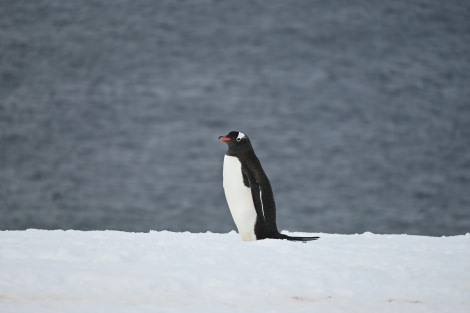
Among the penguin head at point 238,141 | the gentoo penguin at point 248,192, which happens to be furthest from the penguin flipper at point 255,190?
the penguin head at point 238,141

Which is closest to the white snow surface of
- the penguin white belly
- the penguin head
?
the penguin white belly

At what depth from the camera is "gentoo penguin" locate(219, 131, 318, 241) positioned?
4.18m

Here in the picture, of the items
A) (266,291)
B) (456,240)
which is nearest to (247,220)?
(456,240)

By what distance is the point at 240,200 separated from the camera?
4207 mm

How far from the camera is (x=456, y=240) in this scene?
13.2 feet

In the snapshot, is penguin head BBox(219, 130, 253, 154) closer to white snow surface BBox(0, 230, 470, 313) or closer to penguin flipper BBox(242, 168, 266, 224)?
penguin flipper BBox(242, 168, 266, 224)

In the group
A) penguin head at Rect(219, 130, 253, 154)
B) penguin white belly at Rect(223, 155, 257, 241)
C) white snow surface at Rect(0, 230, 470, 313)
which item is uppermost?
penguin head at Rect(219, 130, 253, 154)

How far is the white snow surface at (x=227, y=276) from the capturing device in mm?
2238

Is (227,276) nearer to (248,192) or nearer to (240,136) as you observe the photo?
(248,192)

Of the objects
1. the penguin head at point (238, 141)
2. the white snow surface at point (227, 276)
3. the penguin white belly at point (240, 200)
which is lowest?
the white snow surface at point (227, 276)

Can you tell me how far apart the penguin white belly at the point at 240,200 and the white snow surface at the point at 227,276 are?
0.55m

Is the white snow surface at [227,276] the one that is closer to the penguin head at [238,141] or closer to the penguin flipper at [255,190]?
the penguin flipper at [255,190]

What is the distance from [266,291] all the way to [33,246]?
155 cm

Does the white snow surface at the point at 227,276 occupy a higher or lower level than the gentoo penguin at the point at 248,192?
lower
